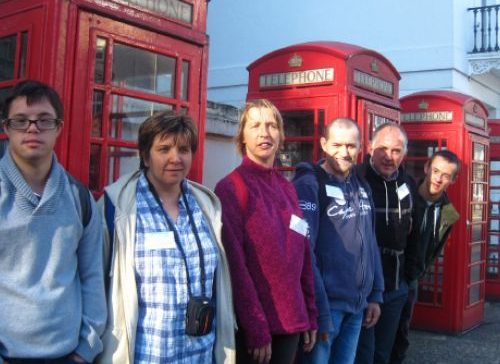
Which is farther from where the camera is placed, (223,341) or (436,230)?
(436,230)

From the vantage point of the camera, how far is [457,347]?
5707mm

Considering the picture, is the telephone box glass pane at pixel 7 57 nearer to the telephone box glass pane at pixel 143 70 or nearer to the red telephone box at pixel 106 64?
the red telephone box at pixel 106 64

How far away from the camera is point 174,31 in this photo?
3020 millimetres

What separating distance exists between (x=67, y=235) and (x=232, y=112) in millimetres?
4318

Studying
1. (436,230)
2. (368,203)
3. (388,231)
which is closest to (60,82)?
(368,203)

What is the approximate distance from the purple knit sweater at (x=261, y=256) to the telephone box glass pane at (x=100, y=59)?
0.77m

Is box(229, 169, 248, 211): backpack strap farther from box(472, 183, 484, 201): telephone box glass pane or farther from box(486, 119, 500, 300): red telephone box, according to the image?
box(486, 119, 500, 300): red telephone box

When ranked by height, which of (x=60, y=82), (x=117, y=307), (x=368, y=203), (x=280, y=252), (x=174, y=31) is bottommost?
(x=117, y=307)

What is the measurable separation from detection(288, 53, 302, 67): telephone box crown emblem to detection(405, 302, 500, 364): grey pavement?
2748mm

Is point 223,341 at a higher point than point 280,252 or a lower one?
lower

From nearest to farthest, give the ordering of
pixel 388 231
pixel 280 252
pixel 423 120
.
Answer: pixel 280 252, pixel 388 231, pixel 423 120

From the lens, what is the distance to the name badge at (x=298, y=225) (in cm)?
268

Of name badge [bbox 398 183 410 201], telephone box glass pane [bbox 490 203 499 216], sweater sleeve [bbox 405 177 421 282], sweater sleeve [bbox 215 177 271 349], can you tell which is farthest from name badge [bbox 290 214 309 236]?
telephone box glass pane [bbox 490 203 499 216]

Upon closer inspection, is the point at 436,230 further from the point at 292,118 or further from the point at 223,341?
the point at 223,341
